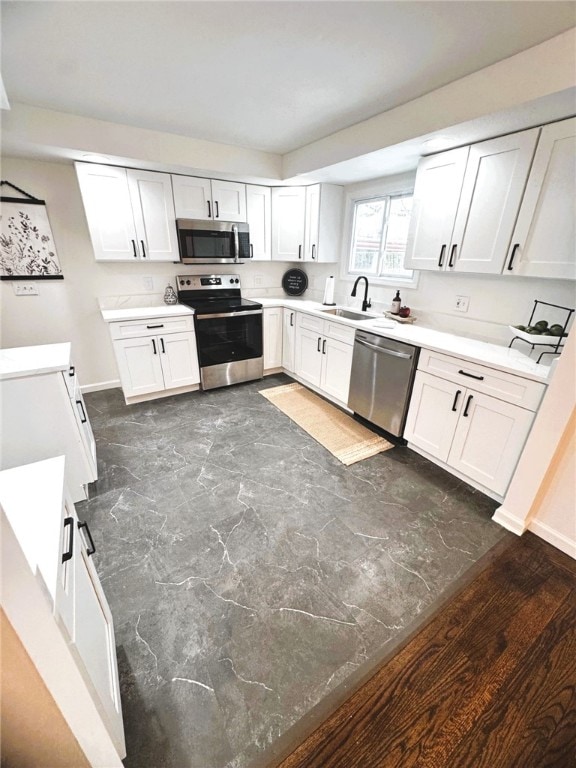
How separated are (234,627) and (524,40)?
306 centimetres

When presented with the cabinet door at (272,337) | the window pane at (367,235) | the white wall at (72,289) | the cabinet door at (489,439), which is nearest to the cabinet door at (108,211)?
the white wall at (72,289)

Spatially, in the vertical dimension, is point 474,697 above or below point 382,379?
below

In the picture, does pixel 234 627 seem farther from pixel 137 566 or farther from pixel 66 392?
pixel 66 392

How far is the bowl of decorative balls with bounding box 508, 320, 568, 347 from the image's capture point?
1.88m

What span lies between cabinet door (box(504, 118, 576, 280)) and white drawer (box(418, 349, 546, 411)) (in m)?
0.65

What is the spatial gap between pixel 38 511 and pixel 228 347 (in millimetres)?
2873

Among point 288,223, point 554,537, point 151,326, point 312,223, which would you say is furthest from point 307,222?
point 554,537

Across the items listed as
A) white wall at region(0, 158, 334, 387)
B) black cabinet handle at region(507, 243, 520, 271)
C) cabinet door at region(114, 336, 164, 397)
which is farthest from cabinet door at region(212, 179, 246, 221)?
black cabinet handle at region(507, 243, 520, 271)

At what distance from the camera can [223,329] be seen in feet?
11.5

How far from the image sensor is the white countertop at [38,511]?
0.71 m

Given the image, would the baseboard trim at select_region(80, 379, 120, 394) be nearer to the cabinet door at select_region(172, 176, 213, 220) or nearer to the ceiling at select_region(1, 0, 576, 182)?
the cabinet door at select_region(172, 176, 213, 220)

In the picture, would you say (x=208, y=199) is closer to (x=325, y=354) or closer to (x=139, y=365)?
(x=139, y=365)

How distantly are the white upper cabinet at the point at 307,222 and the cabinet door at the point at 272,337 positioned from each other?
0.73m

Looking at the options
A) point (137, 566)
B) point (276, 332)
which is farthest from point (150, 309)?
point (137, 566)
